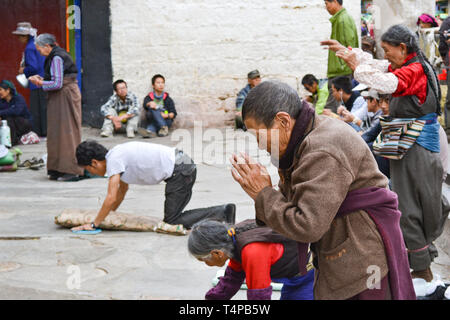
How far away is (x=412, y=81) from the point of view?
3.56 metres

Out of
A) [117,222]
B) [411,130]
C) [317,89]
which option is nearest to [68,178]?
[117,222]

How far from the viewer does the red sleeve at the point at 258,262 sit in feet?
8.80

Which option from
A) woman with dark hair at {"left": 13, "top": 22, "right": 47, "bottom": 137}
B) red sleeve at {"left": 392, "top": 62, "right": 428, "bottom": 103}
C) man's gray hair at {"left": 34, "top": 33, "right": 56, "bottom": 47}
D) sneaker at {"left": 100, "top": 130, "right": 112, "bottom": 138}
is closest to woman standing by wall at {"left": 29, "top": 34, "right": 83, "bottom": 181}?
man's gray hair at {"left": 34, "top": 33, "right": 56, "bottom": 47}

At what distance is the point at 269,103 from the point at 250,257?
37.0 inches

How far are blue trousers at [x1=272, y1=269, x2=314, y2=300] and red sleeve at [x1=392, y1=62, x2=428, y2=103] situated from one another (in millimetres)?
1367

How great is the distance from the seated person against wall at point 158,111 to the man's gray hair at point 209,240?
7512 mm

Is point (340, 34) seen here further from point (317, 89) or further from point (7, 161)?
point (7, 161)

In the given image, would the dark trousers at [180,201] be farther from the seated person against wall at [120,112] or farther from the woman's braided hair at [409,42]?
the seated person against wall at [120,112]

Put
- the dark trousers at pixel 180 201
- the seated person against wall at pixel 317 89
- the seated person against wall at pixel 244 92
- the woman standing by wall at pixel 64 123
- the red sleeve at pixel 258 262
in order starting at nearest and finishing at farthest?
1. the red sleeve at pixel 258 262
2. the dark trousers at pixel 180 201
3. the woman standing by wall at pixel 64 123
4. the seated person against wall at pixel 317 89
5. the seated person against wall at pixel 244 92

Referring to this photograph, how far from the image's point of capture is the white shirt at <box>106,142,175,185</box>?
4.82 meters

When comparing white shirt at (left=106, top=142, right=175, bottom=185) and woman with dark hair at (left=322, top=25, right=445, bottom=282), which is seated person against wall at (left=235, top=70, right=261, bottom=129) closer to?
white shirt at (left=106, top=142, right=175, bottom=185)

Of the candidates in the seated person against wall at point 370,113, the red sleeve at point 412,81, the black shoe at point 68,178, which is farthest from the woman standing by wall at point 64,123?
the red sleeve at point 412,81

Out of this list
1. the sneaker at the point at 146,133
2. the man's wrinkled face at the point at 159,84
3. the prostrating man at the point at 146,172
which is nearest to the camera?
the prostrating man at the point at 146,172

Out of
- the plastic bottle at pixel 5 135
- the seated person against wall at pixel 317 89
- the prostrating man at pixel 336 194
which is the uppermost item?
the prostrating man at pixel 336 194
